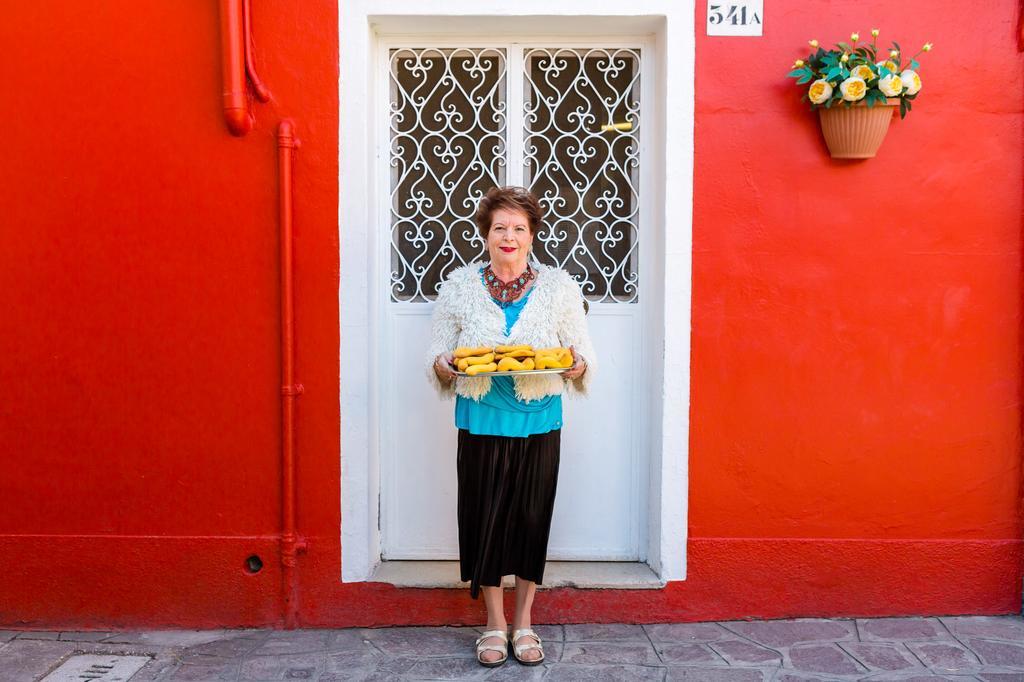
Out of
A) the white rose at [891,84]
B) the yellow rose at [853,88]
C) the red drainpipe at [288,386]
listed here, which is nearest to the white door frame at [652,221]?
the red drainpipe at [288,386]

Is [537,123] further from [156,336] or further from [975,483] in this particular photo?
[975,483]

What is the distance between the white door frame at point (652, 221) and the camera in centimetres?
423

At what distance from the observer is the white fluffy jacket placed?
3.83 meters

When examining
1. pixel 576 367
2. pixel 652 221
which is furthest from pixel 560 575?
pixel 652 221

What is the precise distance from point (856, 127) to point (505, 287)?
1.75 metres

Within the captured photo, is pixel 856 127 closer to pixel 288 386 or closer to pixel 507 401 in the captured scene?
pixel 507 401

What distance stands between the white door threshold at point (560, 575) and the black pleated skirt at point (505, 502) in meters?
0.40

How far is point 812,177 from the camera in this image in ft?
14.0

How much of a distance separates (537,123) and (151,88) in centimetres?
183

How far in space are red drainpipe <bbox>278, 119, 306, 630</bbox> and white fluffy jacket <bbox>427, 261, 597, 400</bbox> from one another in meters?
0.76

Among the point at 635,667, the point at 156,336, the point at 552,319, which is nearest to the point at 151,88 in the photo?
the point at 156,336

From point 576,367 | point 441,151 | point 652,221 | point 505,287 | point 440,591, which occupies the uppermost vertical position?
point 441,151

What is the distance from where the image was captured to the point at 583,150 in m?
4.53

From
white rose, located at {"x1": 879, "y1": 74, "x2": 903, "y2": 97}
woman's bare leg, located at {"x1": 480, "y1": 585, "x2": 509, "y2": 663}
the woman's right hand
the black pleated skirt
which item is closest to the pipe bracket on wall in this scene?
the woman's right hand
